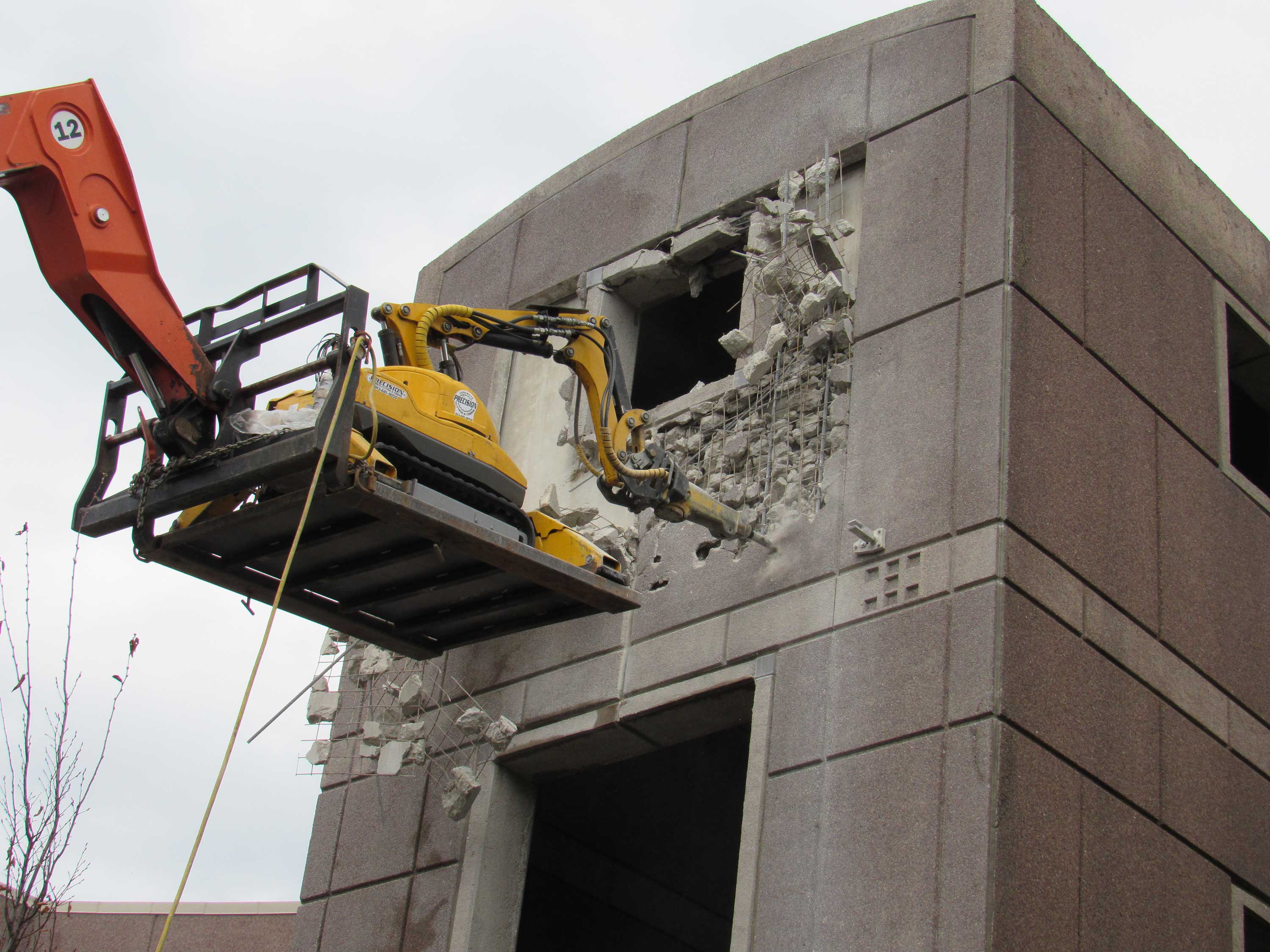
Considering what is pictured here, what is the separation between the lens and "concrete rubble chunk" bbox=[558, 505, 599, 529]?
47.4 ft

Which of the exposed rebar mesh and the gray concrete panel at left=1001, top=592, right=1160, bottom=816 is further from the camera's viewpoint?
the exposed rebar mesh

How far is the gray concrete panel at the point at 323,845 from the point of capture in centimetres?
1503

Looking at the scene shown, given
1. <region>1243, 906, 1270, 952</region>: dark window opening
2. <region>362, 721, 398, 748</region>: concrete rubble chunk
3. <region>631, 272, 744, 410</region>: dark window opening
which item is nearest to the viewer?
<region>1243, 906, 1270, 952</region>: dark window opening

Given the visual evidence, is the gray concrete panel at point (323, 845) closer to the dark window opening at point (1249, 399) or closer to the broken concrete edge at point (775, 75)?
the broken concrete edge at point (775, 75)

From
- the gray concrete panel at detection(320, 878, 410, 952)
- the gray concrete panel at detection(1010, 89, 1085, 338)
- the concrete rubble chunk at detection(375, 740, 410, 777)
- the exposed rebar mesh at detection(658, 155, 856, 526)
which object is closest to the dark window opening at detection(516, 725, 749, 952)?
the concrete rubble chunk at detection(375, 740, 410, 777)

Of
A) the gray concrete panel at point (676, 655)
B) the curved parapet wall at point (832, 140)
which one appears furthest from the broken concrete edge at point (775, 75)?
the gray concrete panel at point (676, 655)

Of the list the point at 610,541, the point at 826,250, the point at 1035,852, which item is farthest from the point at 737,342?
the point at 1035,852

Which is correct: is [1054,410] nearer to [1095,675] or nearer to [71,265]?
[1095,675]

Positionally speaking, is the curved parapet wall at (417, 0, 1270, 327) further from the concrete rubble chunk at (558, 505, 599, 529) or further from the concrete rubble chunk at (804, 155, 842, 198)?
the concrete rubble chunk at (558, 505, 599, 529)

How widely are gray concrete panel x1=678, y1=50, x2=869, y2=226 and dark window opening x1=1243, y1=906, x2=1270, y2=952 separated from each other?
261 inches

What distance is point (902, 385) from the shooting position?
40.6 feet

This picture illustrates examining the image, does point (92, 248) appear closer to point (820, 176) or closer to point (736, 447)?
point (736, 447)

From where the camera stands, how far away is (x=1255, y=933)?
494 inches

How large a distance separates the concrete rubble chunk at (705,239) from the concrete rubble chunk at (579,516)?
2.42 m
